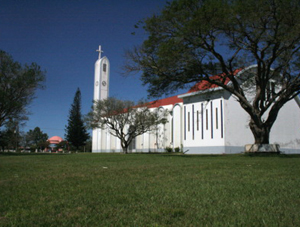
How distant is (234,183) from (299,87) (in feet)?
51.8

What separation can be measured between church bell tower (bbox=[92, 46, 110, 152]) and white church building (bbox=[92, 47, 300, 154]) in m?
16.4

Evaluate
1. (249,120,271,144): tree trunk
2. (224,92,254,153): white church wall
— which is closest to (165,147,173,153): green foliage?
(224,92,254,153): white church wall

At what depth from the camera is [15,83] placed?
1188 inches

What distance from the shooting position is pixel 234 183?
5188 millimetres

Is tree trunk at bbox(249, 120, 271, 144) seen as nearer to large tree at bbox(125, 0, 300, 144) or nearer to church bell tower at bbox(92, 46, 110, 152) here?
large tree at bbox(125, 0, 300, 144)

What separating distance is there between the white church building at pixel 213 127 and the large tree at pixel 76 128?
2809 cm

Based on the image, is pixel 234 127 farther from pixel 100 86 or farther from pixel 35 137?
pixel 35 137

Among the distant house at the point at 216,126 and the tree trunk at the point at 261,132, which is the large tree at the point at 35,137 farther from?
the tree trunk at the point at 261,132

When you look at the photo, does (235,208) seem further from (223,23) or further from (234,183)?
(223,23)

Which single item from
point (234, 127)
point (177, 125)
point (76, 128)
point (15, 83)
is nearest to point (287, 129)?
point (234, 127)

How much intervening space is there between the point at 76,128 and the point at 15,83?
41.2 m

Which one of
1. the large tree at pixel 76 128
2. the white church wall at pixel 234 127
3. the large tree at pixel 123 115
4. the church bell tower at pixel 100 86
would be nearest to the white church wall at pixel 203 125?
the white church wall at pixel 234 127

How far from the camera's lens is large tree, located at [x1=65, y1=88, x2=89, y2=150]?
232 feet

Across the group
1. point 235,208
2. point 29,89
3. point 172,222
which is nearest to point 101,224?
point 172,222
